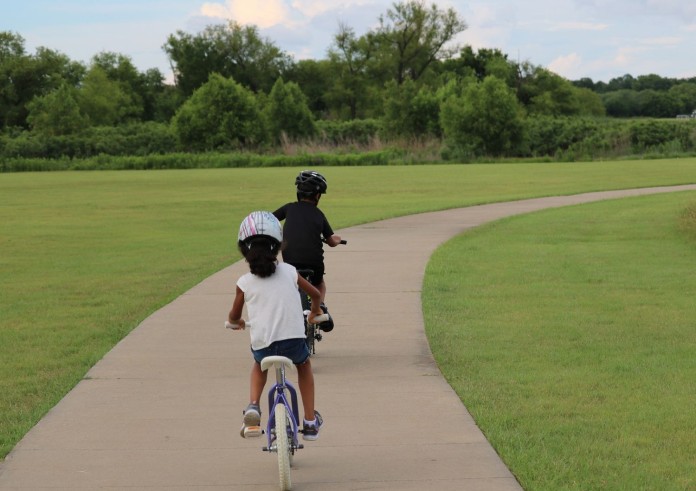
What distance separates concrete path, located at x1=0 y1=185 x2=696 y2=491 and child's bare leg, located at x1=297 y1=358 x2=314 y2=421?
12.8 inches

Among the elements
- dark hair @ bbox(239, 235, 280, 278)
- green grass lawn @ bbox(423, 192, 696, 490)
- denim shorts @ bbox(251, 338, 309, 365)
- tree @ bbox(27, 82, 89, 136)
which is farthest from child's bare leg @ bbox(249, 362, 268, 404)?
tree @ bbox(27, 82, 89, 136)

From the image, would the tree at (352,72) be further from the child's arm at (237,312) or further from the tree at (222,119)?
the child's arm at (237,312)

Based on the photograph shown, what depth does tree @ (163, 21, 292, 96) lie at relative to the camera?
115250 mm

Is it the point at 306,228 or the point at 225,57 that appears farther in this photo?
the point at 225,57

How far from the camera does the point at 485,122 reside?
6881cm

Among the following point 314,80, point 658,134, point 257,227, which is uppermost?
point 314,80

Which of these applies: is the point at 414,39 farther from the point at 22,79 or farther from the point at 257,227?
→ the point at 257,227

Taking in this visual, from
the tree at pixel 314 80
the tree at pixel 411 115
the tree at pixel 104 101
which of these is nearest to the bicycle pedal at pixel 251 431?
the tree at pixel 411 115

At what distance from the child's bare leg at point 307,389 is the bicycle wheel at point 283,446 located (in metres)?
0.50

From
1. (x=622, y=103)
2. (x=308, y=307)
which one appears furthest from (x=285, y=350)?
(x=622, y=103)

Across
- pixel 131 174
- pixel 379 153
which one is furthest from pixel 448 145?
pixel 131 174

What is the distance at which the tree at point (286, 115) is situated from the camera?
76.6 meters

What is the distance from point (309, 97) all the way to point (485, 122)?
55806 mm

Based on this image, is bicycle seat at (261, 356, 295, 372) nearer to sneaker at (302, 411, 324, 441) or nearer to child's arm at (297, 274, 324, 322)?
sneaker at (302, 411, 324, 441)
